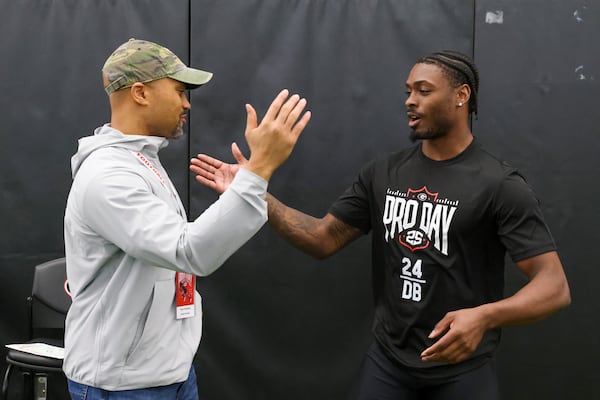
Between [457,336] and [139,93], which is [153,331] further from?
[457,336]

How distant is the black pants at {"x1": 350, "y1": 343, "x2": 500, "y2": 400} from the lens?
2607 millimetres

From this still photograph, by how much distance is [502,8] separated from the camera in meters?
3.54

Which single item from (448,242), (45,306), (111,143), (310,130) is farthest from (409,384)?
(45,306)

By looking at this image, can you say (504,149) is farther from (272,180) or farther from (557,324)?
(272,180)

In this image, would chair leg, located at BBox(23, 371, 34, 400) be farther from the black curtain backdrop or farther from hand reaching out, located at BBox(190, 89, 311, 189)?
hand reaching out, located at BBox(190, 89, 311, 189)

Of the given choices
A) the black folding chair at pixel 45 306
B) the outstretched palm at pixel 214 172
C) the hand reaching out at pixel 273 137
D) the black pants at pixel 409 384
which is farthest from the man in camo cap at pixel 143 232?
the black folding chair at pixel 45 306

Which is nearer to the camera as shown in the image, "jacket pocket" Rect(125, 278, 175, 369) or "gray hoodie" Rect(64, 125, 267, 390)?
"gray hoodie" Rect(64, 125, 267, 390)

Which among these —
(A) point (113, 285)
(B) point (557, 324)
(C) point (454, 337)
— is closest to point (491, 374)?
(C) point (454, 337)

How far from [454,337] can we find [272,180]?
64.3 inches

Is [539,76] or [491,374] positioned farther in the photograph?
[539,76]

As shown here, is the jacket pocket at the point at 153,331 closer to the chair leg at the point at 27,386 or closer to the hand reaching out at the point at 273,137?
the hand reaching out at the point at 273,137

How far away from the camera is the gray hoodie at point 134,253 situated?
1.95m

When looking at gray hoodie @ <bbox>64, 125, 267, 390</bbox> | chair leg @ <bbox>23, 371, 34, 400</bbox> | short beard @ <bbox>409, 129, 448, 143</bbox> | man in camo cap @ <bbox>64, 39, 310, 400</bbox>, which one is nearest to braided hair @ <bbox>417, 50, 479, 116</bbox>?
short beard @ <bbox>409, 129, 448, 143</bbox>

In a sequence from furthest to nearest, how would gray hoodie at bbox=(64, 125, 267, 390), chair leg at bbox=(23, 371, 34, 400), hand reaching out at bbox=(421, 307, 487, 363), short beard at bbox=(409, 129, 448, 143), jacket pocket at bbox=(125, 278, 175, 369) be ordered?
chair leg at bbox=(23, 371, 34, 400)
short beard at bbox=(409, 129, 448, 143)
hand reaching out at bbox=(421, 307, 487, 363)
jacket pocket at bbox=(125, 278, 175, 369)
gray hoodie at bbox=(64, 125, 267, 390)
